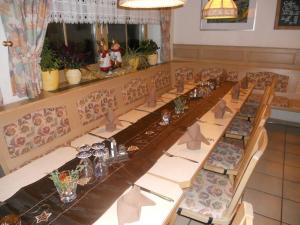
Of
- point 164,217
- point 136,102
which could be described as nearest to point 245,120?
point 136,102

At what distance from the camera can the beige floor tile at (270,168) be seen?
2.99 metres

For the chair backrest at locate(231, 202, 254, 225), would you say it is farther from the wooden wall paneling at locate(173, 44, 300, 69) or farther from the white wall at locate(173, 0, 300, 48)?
the white wall at locate(173, 0, 300, 48)

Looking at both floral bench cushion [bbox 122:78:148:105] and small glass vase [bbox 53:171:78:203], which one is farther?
floral bench cushion [bbox 122:78:148:105]

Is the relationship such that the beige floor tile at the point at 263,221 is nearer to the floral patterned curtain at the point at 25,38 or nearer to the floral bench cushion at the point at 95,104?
the floral bench cushion at the point at 95,104

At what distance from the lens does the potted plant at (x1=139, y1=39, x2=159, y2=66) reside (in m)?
4.26

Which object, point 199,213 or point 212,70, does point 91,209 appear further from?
point 212,70

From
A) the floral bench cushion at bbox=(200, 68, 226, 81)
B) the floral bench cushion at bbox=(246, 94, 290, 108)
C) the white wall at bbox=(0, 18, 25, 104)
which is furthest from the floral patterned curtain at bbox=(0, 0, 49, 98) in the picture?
the floral bench cushion at bbox=(246, 94, 290, 108)

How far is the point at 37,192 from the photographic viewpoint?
4.42 ft

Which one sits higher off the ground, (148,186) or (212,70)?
(212,70)

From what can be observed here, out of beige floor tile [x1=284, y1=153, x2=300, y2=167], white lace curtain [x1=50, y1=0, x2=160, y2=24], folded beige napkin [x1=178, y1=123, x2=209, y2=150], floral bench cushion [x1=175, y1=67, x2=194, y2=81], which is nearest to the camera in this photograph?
folded beige napkin [x1=178, y1=123, x2=209, y2=150]

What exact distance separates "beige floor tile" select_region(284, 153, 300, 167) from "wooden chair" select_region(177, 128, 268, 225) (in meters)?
1.79

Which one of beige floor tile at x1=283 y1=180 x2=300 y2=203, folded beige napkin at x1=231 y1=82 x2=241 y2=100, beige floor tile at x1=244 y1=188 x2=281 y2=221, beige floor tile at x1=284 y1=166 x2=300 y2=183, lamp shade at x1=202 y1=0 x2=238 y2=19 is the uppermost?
lamp shade at x1=202 y1=0 x2=238 y2=19

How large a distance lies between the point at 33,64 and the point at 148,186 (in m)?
1.72

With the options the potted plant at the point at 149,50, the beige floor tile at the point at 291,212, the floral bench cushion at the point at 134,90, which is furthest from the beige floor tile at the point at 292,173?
the potted plant at the point at 149,50
